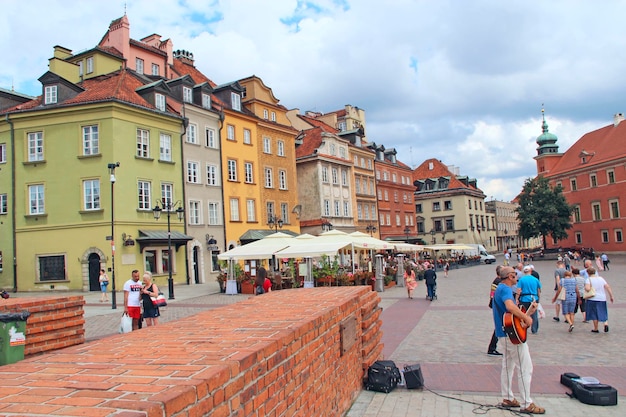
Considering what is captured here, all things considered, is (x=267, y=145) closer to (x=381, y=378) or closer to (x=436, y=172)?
(x=381, y=378)

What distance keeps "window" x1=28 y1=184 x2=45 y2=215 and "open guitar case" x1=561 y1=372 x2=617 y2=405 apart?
31.0m

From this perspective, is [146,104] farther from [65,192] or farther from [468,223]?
[468,223]

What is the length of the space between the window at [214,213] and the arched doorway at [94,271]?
8878 mm

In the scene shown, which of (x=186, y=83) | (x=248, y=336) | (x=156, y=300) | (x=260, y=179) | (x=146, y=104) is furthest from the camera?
(x=260, y=179)

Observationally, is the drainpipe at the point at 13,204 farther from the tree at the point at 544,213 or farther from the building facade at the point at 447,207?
the building facade at the point at 447,207

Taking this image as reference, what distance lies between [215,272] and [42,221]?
37.4 feet

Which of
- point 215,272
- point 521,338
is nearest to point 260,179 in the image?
point 215,272

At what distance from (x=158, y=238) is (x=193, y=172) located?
6.80 meters

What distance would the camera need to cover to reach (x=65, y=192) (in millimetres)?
30656

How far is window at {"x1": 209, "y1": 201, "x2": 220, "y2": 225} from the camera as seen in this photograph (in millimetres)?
37188

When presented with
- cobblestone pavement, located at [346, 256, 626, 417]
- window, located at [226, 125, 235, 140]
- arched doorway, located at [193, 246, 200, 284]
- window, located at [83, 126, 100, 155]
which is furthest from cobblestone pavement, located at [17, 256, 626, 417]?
window, located at [226, 125, 235, 140]

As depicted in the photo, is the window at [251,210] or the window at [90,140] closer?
the window at [90,140]

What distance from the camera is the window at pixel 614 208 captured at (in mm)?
66750

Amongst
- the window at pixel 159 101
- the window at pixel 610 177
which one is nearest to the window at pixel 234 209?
the window at pixel 159 101
